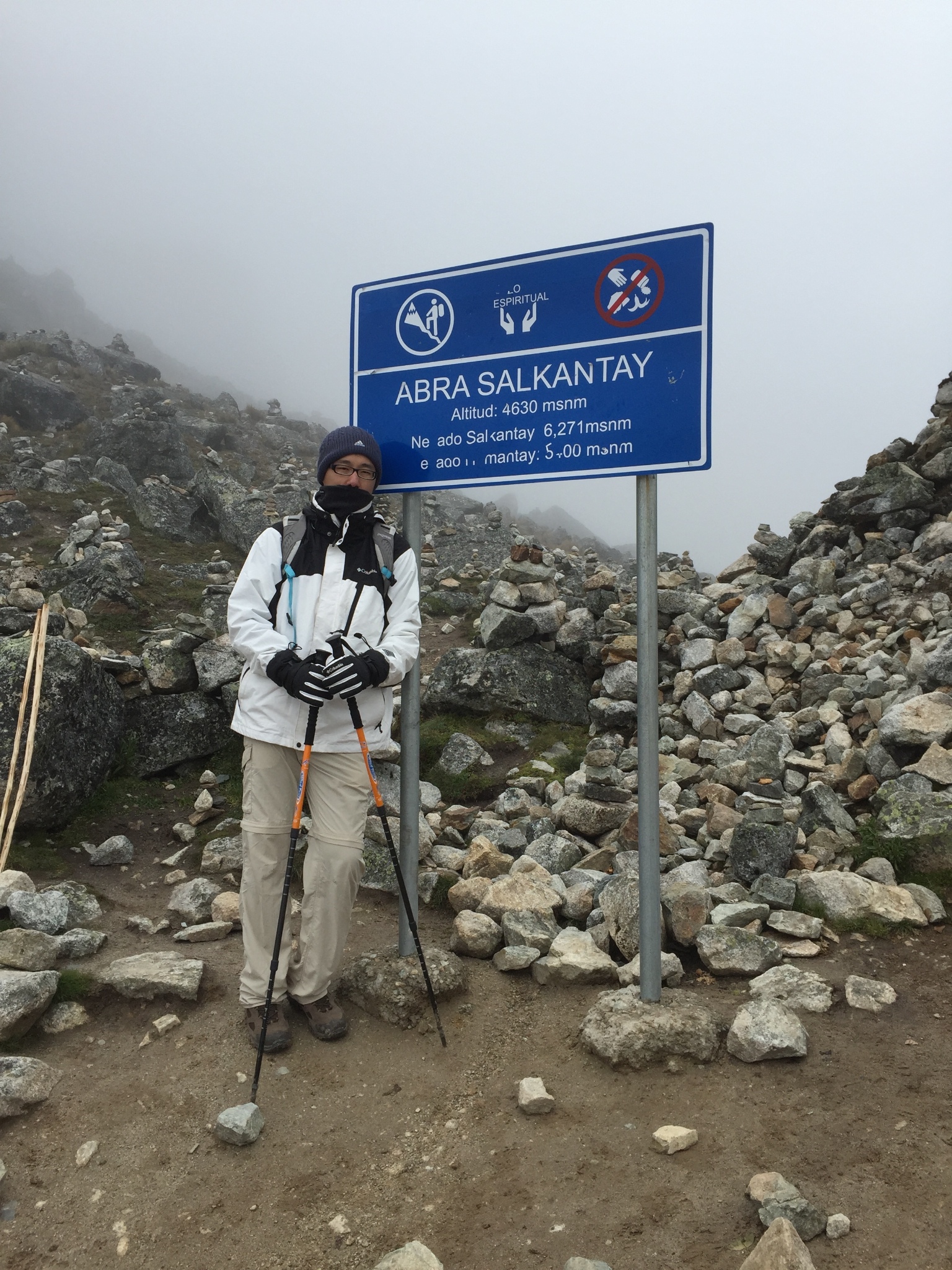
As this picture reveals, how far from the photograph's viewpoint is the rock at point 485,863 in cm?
630

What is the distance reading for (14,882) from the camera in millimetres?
5910

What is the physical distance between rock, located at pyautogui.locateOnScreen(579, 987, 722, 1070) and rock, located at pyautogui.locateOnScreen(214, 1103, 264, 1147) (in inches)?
65.1

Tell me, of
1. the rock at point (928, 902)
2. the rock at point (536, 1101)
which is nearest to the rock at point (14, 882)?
the rock at point (536, 1101)

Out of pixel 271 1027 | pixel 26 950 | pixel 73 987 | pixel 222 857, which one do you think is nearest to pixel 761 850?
pixel 271 1027

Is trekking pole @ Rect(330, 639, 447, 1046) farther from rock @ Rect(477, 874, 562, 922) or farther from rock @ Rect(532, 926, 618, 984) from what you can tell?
rock @ Rect(477, 874, 562, 922)

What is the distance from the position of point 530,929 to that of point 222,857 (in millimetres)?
2902

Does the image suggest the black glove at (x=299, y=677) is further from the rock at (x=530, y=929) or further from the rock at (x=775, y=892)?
the rock at (x=775, y=892)

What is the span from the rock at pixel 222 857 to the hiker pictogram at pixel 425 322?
4181mm

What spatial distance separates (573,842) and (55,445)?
1312 inches

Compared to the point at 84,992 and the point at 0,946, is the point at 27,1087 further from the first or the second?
the point at 0,946

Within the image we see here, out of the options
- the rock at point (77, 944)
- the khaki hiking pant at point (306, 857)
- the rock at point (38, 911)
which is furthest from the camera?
the rock at point (38, 911)

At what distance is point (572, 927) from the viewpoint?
17.9 ft

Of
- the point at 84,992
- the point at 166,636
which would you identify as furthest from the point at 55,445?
the point at 84,992

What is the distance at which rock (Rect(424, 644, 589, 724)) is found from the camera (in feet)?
33.4
